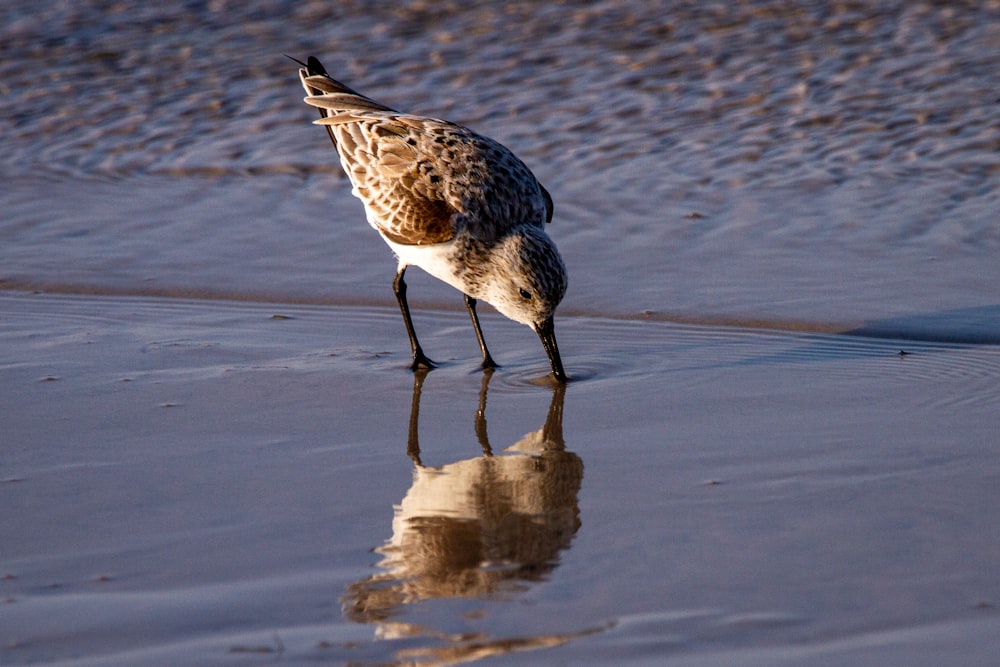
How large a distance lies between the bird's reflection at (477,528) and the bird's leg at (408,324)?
849 mm

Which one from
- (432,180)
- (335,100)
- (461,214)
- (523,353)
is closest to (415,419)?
(523,353)

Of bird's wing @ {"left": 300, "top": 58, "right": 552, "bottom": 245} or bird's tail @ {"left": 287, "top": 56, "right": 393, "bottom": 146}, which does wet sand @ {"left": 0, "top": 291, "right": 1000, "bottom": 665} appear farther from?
bird's tail @ {"left": 287, "top": 56, "right": 393, "bottom": 146}

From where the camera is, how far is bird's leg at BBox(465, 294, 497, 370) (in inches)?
222

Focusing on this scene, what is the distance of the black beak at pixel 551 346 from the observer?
5348 millimetres

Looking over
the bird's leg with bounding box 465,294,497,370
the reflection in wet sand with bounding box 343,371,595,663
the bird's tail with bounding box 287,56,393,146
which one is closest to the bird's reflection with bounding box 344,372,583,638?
the reflection in wet sand with bounding box 343,371,595,663

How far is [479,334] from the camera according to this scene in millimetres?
5754

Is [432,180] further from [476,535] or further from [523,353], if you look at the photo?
[476,535]

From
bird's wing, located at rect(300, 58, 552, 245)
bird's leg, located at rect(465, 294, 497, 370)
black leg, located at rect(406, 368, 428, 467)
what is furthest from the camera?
bird's wing, located at rect(300, 58, 552, 245)

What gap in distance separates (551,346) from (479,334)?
47 centimetres

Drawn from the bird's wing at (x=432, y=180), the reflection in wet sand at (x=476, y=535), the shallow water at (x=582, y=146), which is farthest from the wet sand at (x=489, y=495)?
the shallow water at (x=582, y=146)

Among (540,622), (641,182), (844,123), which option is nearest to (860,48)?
(844,123)

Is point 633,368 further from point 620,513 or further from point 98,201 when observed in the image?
point 98,201

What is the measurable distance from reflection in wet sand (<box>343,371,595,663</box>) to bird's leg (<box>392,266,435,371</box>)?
0.88 metres

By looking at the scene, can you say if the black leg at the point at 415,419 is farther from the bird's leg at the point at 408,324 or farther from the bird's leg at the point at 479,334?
the bird's leg at the point at 479,334
